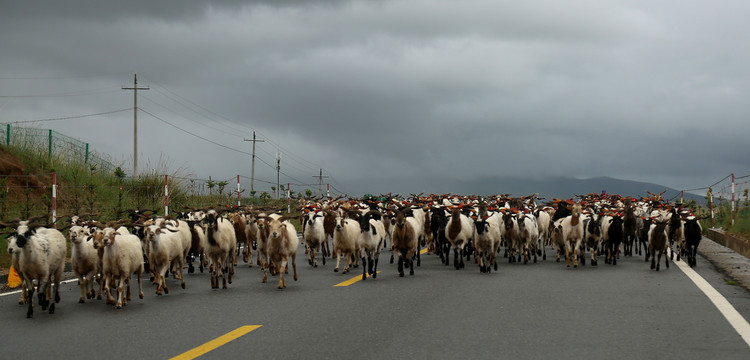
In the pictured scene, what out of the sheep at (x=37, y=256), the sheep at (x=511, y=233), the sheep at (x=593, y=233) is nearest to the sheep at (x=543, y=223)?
the sheep at (x=511, y=233)

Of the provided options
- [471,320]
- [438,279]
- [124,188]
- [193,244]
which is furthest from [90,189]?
[471,320]

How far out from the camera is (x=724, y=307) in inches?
391

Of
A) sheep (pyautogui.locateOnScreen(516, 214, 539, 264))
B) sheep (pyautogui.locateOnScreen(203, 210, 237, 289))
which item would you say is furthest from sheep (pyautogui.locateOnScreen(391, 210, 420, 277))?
sheep (pyautogui.locateOnScreen(516, 214, 539, 264))

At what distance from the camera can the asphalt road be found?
23.9ft

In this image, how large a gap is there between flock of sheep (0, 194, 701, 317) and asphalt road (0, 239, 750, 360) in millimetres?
488

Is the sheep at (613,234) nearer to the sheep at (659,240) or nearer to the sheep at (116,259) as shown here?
the sheep at (659,240)

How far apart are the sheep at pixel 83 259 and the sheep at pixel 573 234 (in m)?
10.6

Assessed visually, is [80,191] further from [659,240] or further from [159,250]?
[659,240]

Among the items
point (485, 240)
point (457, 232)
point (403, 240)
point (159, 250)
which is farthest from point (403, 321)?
point (457, 232)

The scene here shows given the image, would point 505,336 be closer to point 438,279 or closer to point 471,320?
point 471,320

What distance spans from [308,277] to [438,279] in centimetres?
267

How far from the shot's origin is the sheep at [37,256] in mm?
10477

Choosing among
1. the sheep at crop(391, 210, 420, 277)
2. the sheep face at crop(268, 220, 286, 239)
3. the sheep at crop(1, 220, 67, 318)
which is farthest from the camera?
the sheep at crop(391, 210, 420, 277)

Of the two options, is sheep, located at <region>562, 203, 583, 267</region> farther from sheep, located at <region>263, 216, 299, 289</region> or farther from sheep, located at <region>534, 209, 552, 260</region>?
sheep, located at <region>263, 216, 299, 289</region>
